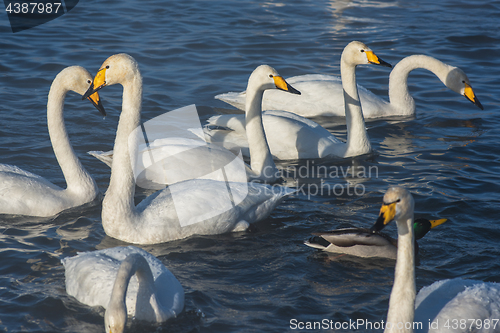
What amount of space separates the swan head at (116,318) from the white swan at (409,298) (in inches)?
68.7

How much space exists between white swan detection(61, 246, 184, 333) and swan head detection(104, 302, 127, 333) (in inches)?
12.3

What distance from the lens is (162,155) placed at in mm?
7410

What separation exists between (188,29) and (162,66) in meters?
2.73

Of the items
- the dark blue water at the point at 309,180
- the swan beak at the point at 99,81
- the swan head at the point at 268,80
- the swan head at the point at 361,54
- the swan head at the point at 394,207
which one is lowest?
the dark blue water at the point at 309,180

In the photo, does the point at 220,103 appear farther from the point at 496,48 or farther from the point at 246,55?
the point at 496,48

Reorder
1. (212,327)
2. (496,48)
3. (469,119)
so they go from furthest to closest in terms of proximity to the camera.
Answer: (496,48) < (469,119) < (212,327)

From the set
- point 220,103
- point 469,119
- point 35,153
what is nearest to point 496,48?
point 469,119

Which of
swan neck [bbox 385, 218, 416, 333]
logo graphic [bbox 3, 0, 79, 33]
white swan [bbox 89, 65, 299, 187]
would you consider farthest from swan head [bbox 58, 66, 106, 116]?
logo graphic [bbox 3, 0, 79, 33]

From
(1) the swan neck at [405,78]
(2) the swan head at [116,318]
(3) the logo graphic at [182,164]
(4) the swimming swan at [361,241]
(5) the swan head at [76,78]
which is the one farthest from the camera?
(1) the swan neck at [405,78]

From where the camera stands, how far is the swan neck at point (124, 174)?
20.0ft

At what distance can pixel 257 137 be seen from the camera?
8016 mm

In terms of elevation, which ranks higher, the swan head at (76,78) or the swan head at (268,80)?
the swan head at (76,78)

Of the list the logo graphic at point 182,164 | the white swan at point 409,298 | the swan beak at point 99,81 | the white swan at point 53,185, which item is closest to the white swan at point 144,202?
the swan beak at point 99,81

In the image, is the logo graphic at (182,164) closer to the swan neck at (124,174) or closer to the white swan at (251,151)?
the white swan at (251,151)
